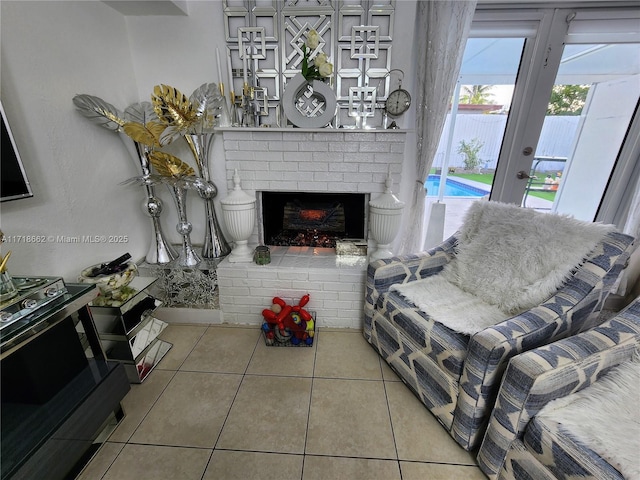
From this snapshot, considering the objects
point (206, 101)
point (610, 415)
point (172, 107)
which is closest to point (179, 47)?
point (206, 101)

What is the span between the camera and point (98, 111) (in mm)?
1532

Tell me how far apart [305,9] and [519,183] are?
1.93m

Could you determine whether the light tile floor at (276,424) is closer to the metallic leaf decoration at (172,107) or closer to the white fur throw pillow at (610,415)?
the white fur throw pillow at (610,415)

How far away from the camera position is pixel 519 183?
2127 millimetres

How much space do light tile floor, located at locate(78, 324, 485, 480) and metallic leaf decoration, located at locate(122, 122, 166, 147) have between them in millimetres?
1285

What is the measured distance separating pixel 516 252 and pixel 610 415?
71 centimetres

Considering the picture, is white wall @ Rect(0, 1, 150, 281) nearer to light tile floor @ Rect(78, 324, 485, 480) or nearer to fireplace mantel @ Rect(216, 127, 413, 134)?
fireplace mantel @ Rect(216, 127, 413, 134)

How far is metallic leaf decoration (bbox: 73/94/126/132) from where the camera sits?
1.49 meters

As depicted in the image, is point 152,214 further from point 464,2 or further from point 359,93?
point 464,2

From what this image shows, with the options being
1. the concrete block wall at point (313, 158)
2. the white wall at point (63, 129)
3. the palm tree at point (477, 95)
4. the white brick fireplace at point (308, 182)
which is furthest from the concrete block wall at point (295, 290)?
the palm tree at point (477, 95)

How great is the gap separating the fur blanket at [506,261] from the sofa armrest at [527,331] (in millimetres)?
51

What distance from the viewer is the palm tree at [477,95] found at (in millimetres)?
2016

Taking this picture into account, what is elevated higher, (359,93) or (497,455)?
(359,93)

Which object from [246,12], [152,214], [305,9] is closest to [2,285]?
[152,214]
